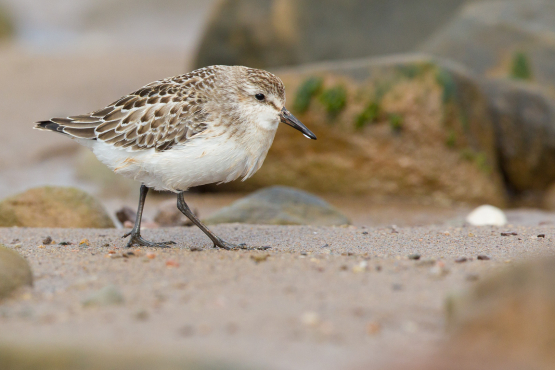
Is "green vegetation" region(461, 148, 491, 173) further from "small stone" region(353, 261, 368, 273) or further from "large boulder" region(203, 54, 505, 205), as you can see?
"small stone" region(353, 261, 368, 273)

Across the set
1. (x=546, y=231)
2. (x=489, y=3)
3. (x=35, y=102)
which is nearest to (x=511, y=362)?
(x=546, y=231)

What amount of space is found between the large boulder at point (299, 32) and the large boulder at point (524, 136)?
2844 mm

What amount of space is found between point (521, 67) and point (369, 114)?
3.38 meters

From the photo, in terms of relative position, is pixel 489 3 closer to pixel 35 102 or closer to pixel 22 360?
pixel 35 102

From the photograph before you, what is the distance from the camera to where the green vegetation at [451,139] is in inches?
368

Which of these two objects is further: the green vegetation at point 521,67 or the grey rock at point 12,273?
the green vegetation at point 521,67

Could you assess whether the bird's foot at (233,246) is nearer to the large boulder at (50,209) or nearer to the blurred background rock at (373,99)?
the large boulder at (50,209)

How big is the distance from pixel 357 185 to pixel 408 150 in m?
0.89

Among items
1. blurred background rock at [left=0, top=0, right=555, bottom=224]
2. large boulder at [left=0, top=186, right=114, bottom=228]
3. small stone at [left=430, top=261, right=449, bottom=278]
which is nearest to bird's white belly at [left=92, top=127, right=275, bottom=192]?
large boulder at [left=0, top=186, right=114, bottom=228]

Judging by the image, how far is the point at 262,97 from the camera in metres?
5.61

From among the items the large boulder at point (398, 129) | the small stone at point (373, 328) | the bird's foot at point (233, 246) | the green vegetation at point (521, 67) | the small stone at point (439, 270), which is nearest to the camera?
the small stone at point (373, 328)

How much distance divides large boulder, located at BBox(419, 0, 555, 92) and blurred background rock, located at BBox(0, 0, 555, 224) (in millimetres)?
22

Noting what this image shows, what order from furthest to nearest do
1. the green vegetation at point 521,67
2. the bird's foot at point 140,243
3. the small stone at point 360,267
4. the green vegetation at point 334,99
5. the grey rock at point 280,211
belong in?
the green vegetation at point 521,67
the green vegetation at point 334,99
the grey rock at point 280,211
the bird's foot at point 140,243
the small stone at point 360,267

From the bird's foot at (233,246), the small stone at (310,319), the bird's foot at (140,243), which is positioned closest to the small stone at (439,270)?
the small stone at (310,319)
